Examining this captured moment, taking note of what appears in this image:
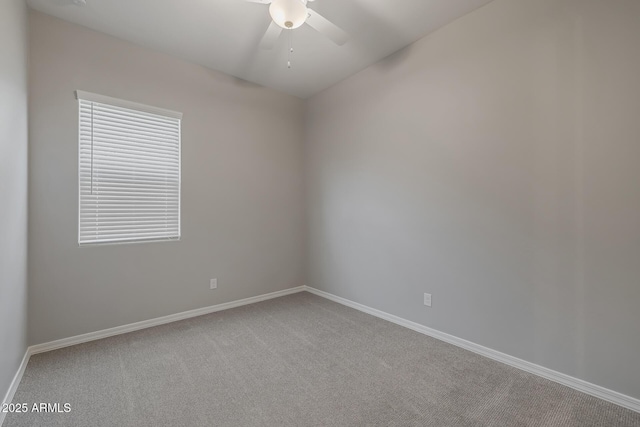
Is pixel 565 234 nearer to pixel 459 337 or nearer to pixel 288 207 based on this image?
pixel 459 337

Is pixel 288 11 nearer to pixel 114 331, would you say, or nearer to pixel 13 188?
pixel 13 188

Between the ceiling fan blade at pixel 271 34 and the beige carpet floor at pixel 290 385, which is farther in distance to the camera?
the ceiling fan blade at pixel 271 34

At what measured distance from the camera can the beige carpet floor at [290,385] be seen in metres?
1.66

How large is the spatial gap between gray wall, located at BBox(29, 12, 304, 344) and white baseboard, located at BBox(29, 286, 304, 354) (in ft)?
0.17

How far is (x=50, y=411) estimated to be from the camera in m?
1.71

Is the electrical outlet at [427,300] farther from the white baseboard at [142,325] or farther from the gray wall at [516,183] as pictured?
the white baseboard at [142,325]

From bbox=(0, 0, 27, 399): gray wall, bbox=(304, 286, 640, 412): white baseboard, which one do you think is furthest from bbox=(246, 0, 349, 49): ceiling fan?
bbox=(304, 286, 640, 412): white baseboard

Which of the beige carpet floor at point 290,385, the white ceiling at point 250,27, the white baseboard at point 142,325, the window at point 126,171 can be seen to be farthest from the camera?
the window at point 126,171

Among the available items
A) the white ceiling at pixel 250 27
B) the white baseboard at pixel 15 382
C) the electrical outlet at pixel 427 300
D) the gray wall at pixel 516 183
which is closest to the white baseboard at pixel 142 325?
the white baseboard at pixel 15 382

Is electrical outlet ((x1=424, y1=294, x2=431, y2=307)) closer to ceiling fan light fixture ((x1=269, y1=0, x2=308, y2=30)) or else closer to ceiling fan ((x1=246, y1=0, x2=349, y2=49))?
ceiling fan ((x1=246, y1=0, x2=349, y2=49))

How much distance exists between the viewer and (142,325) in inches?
113

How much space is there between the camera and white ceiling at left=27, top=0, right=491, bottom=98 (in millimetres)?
2320

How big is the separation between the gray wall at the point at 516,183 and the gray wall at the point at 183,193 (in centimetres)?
122

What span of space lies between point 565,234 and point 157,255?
354 cm
